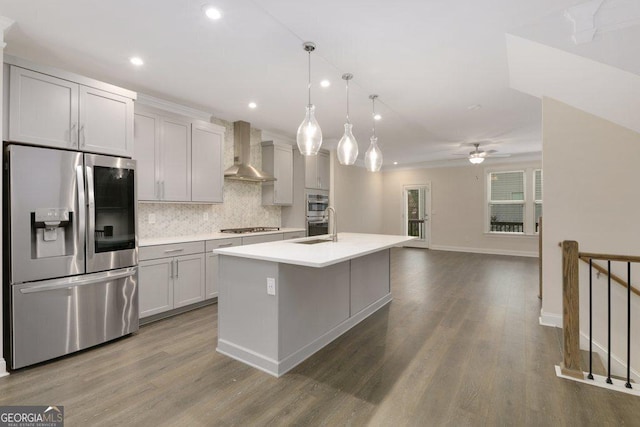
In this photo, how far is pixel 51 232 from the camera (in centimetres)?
Answer: 244

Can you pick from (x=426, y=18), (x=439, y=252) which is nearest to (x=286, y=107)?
(x=426, y=18)

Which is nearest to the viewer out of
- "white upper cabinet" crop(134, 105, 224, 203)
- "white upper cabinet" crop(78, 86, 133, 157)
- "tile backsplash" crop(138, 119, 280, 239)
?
"white upper cabinet" crop(78, 86, 133, 157)

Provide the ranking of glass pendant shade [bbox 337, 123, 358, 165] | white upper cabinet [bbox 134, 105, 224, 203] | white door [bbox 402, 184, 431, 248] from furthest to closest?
white door [bbox 402, 184, 431, 248] → white upper cabinet [bbox 134, 105, 224, 203] → glass pendant shade [bbox 337, 123, 358, 165]

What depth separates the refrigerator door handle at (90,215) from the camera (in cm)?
261

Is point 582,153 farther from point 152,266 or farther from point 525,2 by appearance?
point 152,266

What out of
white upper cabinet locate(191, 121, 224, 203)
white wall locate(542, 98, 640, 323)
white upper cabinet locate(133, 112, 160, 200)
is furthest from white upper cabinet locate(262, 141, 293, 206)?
white wall locate(542, 98, 640, 323)

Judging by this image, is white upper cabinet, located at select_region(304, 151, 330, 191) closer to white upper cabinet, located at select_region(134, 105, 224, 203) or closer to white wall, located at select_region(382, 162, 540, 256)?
white upper cabinet, located at select_region(134, 105, 224, 203)

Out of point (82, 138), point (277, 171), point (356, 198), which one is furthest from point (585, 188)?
point (356, 198)

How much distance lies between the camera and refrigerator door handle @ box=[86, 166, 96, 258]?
2.61 meters

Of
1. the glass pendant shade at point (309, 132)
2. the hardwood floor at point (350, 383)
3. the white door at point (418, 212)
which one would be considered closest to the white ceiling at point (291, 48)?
the glass pendant shade at point (309, 132)

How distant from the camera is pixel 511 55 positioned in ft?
8.91

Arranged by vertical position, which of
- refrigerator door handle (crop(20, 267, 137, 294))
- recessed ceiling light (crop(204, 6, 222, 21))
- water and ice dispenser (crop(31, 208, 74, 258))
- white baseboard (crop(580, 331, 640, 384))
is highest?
recessed ceiling light (crop(204, 6, 222, 21))

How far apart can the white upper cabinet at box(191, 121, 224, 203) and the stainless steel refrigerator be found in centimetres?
107

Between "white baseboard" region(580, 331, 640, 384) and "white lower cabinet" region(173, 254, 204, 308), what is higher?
"white lower cabinet" region(173, 254, 204, 308)
